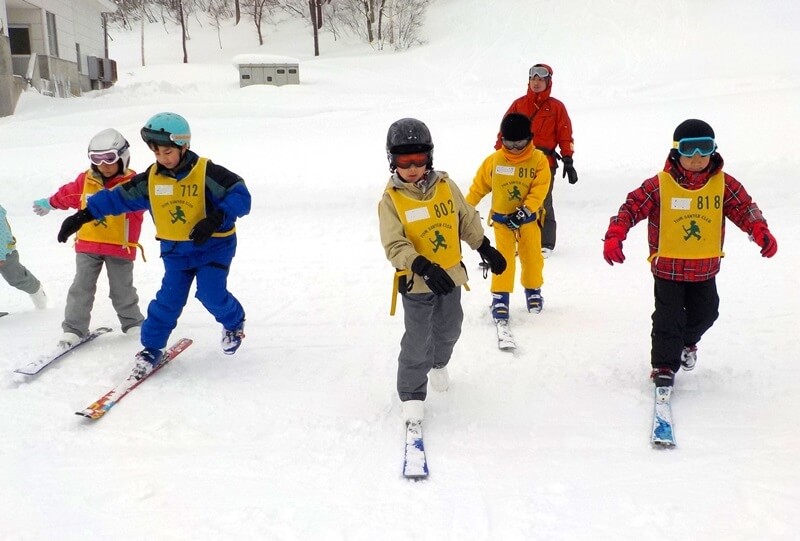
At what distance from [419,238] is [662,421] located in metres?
1.78

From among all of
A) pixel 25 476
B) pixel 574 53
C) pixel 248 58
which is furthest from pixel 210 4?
pixel 25 476

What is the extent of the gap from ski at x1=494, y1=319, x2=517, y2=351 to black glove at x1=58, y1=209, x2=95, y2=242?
3226 millimetres

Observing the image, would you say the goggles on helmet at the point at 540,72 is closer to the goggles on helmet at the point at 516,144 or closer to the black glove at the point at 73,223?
the goggles on helmet at the point at 516,144

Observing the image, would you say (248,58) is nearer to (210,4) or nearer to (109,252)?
(109,252)

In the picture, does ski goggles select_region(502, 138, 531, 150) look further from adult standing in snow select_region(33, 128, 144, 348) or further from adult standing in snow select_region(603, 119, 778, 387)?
adult standing in snow select_region(33, 128, 144, 348)

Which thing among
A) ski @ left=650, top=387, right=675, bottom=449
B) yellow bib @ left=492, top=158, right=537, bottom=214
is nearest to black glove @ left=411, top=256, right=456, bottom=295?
ski @ left=650, top=387, right=675, bottom=449

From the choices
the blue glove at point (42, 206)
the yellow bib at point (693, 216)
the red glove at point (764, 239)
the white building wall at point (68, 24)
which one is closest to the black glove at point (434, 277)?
the yellow bib at point (693, 216)

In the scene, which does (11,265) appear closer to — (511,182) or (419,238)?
(419,238)

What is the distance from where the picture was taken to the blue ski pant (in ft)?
14.9

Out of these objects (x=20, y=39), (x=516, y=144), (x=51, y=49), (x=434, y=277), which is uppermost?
(x=20, y=39)

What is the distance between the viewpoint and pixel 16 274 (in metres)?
5.82

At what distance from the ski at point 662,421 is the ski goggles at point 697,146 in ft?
4.84

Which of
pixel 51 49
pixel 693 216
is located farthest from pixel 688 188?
pixel 51 49

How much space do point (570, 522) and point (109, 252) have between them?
4082mm
